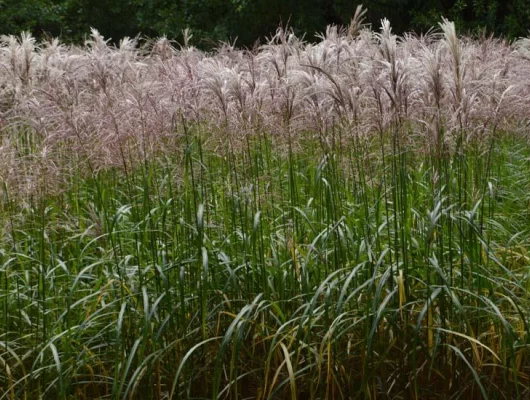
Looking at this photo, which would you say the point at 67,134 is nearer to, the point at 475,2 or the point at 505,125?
the point at 505,125

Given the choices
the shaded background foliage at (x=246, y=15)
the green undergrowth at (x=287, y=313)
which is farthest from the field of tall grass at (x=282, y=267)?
the shaded background foliage at (x=246, y=15)

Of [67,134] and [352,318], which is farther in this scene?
[67,134]

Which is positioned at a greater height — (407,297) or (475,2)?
(475,2)

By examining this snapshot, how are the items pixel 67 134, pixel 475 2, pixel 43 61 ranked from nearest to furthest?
1. pixel 67 134
2. pixel 43 61
3. pixel 475 2

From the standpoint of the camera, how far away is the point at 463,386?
4094 mm

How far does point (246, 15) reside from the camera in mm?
17828

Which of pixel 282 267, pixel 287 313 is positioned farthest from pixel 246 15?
pixel 287 313

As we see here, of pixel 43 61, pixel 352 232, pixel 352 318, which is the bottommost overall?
pixel 352 318

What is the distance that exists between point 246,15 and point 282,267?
13895 millimetres

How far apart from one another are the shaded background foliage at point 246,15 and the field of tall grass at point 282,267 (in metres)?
11.4

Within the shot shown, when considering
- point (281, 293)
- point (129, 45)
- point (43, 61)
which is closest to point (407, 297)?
point (281, 293)

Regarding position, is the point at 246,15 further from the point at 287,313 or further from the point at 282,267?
the point at 287,313

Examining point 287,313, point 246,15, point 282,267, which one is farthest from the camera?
point 246,15

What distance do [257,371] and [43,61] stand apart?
8.86 feet
